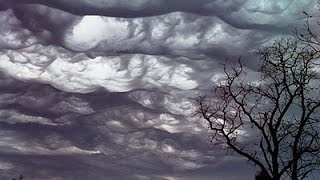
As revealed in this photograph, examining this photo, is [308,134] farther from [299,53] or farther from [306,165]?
[299,53]

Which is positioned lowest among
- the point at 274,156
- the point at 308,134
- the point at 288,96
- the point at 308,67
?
the point at 274,156

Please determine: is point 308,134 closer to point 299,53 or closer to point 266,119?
point 266,119

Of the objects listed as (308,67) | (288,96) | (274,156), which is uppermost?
(308,67)

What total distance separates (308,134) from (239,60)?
5912mm

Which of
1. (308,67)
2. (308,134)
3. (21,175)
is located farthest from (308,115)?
(21,175)

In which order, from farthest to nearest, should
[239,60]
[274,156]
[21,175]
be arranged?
[21,175], [239,60], [274,156]

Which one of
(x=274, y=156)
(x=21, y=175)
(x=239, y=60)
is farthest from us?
(x=21, y=175)

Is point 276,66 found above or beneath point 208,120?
above

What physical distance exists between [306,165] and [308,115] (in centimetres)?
304

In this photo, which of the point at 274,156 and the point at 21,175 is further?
the point at 21,175

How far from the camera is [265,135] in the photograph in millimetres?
24781

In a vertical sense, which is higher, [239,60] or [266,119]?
[239,60]

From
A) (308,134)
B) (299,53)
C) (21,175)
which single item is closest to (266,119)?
(308,134)

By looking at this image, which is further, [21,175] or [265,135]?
[21,175]
